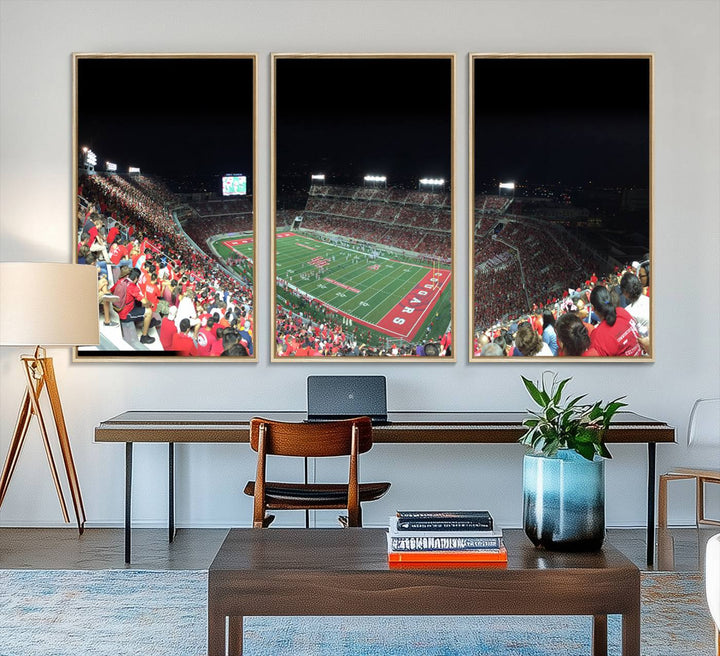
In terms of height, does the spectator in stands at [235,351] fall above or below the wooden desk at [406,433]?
above

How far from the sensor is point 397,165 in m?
4.75

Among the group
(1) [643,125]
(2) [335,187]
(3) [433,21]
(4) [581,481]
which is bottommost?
(4) [581,481]

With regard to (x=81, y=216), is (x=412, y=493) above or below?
below

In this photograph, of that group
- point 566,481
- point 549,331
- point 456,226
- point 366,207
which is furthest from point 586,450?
point 366,207

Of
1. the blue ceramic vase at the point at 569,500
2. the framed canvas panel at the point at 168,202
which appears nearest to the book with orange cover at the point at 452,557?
the blue ceramic vase at the point at 569,500

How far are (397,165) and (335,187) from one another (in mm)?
356

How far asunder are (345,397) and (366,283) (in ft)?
2.60

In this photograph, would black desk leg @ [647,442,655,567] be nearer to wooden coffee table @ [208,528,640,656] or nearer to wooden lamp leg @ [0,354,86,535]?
wooden coffee table @ [208,528,640,656]

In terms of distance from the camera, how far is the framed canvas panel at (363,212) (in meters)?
4.74

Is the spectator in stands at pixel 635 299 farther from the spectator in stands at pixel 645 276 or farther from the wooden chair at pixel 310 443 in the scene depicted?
the wooden chair at pixel 310 443

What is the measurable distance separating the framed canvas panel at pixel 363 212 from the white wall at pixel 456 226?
0.09 m

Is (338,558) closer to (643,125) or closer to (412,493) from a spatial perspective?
(412,493)

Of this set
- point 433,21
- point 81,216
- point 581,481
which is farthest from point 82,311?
point 581,481

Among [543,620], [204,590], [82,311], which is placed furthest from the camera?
[82,311]
